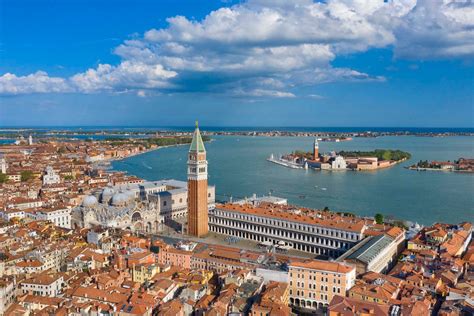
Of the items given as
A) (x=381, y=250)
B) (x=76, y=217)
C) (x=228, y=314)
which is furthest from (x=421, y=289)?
(x=76, y=217)

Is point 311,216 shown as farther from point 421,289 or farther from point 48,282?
point 48,282

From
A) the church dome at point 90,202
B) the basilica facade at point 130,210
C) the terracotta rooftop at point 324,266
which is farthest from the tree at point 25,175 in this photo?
the terracotta rooftop at point 324,266

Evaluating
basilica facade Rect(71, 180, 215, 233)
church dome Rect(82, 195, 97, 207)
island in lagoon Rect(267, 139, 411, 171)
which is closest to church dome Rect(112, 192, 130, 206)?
basilica facade Rect(71, 180, 215, 233)

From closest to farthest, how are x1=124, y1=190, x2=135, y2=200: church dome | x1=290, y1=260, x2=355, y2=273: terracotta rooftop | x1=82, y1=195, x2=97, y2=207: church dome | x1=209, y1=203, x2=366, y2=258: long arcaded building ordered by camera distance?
1. x1=290, y1=260, x2=355, y2=273: terracotta rooftop
2. x1=209, y1=203, x2=366, y2=258: long arcaded building
3. x1=82, y1=195, x2=97, y2=207: church dome
4. x1=124, y1=190, x2=135, y2=200: church dome

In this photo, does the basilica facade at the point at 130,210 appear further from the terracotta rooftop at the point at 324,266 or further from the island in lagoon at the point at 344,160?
the island in lagoon at the point at 344,160

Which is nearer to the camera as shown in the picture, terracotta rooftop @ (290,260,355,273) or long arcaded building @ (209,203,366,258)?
terracotta rooftop @ (290,260,355,273)

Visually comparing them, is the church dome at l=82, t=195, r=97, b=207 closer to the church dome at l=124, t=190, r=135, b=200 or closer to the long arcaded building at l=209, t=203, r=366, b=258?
the church dome at l=124, t=190, r=135, b=200

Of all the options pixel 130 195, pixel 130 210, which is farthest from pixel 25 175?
pixel 130 210

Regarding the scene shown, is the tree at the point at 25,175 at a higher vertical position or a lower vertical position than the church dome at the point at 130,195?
lower
